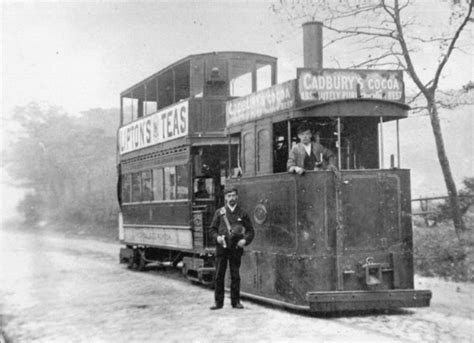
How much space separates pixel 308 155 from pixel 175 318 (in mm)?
3037

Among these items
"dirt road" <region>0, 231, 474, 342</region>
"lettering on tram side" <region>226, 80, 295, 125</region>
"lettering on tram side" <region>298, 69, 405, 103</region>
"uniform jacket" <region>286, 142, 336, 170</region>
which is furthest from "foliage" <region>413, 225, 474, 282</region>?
"lettering on tram side" <region>226, 80, 295, 125</region>

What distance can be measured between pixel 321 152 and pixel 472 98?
5922 millimetres

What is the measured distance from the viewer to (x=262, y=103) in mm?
10086

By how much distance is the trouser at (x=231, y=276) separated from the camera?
939 cm

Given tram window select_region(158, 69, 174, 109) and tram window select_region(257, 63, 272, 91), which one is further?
tram window select_region(158, 69, 174, 109)

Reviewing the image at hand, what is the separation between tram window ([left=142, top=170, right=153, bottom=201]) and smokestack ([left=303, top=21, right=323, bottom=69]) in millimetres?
6197

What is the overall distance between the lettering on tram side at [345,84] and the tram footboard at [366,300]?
9.12 feet

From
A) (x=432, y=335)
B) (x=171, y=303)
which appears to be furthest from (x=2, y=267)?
(x=432, y=335)

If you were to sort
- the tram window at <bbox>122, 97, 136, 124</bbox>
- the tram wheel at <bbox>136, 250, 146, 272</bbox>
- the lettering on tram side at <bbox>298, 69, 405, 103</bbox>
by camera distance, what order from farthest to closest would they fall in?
the tram window at <bbox>122, 97, 136, 124</bbox>
the tram wheel at <bbox>136, 250, 146, 272</bbox>
the lettering on tram side at <bbox>298, 69, 405, 103</bbox>

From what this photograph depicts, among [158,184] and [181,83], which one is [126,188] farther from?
[181,83]

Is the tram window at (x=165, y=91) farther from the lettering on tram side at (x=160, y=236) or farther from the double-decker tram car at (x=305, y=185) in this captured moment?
the lettering on tram side at (x=160, y=236)

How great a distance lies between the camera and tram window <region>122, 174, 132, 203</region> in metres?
17.6

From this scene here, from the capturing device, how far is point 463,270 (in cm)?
1173

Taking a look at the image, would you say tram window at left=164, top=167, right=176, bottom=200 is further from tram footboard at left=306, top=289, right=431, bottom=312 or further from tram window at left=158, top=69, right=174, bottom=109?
tram footboard at left=306, top=289, right=431, bottom=312
